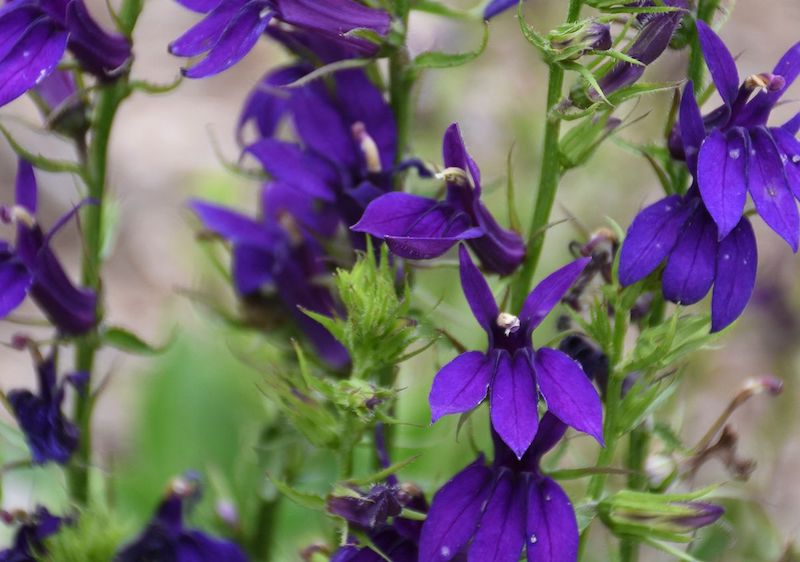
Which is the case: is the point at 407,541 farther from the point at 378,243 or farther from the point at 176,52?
the point at 176,52

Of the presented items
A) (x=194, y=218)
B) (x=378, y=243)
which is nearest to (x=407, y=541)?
(x=378, y=243)

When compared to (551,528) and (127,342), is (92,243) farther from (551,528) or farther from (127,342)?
(551,528)

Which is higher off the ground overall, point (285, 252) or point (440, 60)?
point (440, 60)

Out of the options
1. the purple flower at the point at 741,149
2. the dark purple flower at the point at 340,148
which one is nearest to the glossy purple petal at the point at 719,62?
the purple flower at the point at 741,149

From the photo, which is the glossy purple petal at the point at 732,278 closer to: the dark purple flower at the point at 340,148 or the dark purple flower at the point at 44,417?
the dark purple flower at the point at 340,148

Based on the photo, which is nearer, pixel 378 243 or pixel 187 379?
pixel 378 243

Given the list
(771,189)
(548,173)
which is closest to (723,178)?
(771,189)
